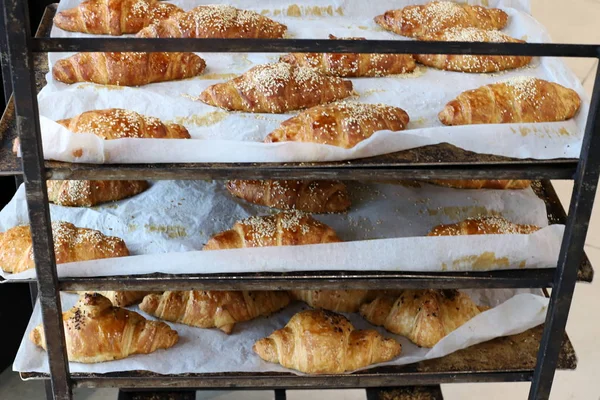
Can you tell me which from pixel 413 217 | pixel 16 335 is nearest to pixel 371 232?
pixel 413 217

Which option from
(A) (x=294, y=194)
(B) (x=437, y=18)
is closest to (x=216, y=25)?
(A) (x=294, y=194)

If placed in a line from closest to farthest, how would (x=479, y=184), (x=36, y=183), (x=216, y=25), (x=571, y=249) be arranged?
(x=36, y=183) < (x=571, y=249) < (x=479, y=184) < (x=216, y=25)

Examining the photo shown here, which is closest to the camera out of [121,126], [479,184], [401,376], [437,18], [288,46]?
[288,46]

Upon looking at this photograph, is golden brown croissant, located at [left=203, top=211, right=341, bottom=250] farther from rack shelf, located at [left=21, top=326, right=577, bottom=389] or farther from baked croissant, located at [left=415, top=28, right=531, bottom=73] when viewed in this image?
baked croissant, located at [left=415, top=28, right=531, bottom=73]

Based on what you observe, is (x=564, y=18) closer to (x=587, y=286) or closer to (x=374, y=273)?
(x=587, y=286)

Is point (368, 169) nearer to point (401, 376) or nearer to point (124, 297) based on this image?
point (401, 376)

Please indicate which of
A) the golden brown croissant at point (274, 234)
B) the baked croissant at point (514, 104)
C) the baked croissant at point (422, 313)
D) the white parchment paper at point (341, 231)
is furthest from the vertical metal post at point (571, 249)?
the golden brown croissant at point (274, 234)
